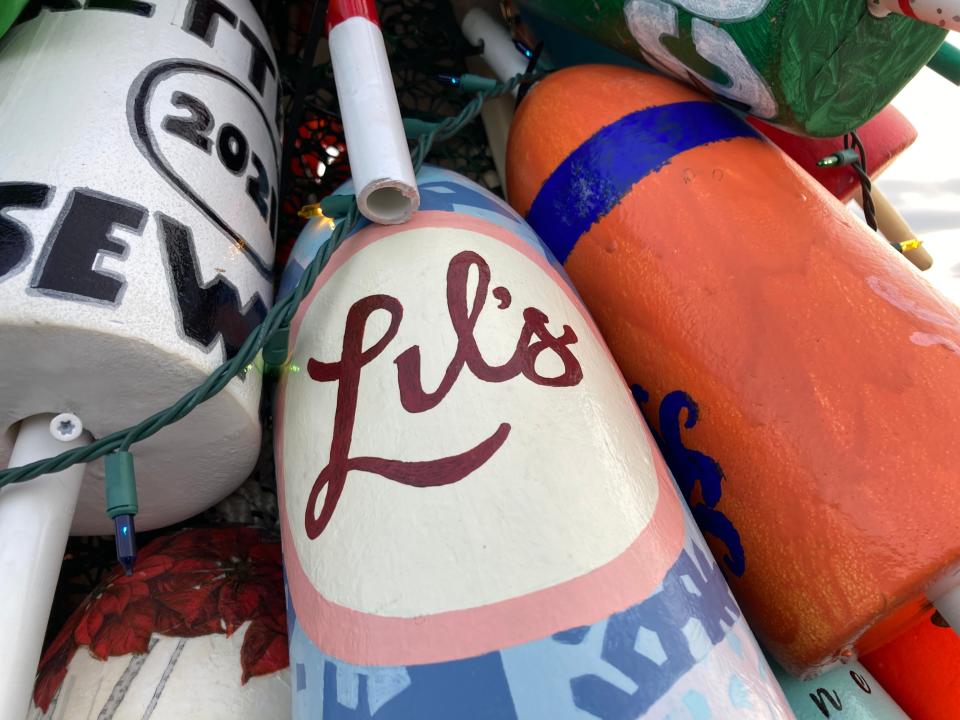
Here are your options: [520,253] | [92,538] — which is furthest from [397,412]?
[92,538]

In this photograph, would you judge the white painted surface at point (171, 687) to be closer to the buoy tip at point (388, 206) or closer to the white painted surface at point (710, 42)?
the buoy tip at point (388, 206)

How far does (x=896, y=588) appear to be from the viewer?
486 mm

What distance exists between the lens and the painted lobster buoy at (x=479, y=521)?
43cm

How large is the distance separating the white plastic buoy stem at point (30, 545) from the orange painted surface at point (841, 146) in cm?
70

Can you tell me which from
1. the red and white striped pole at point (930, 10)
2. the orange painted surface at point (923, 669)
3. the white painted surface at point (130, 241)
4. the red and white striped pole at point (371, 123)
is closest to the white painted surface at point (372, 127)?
the red and white striped pole at point (371, 123)

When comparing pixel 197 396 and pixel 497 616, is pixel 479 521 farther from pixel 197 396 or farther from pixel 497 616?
pixel 197 396

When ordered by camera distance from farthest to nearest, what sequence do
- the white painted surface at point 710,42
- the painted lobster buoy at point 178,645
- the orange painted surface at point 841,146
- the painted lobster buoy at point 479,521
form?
1. the orange painted surface at point 841,146
2. the white painted surface at point 710,42
3. the painted lobster buoy at point 178,645
4. the painted lobster buoy at point 479,521

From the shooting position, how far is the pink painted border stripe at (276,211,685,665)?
0.43 m

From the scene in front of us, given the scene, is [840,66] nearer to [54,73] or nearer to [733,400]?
[733,400]

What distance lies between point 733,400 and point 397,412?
0.23 metres

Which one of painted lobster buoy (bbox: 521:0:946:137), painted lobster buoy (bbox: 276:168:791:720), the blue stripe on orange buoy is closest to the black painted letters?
painted lobster buoy (bbox: 276:168:791:720)

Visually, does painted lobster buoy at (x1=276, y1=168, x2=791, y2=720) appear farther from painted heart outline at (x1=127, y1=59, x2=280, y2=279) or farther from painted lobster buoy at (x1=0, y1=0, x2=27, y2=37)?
painted lobster buoy at (x1=0, y1=0, x2=27, y2=37)

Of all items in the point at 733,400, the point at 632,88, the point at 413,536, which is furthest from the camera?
the point at 632,88

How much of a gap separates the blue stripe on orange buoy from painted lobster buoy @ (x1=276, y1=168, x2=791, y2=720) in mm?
120
